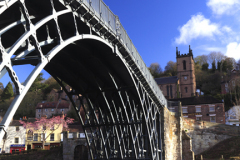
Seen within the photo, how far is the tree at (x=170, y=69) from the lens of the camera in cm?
10425

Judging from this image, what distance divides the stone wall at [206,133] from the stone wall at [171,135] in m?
6.76

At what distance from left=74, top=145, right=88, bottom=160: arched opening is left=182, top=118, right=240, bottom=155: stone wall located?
615 inches

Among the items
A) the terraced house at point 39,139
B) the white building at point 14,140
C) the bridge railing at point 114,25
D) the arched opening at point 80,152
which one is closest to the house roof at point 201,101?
the arched opening at point 80,152

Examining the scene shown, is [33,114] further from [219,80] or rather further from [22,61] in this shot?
[22,61]

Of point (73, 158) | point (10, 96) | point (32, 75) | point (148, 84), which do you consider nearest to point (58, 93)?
point (10, 96)

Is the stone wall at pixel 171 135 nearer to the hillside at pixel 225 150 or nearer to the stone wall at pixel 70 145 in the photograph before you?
the hillside at pixel 225 150

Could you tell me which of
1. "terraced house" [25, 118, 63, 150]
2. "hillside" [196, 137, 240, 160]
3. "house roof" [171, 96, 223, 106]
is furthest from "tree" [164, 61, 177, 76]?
"hillside" [196, 137, 240, 160]

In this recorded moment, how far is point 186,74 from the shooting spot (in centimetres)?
7988

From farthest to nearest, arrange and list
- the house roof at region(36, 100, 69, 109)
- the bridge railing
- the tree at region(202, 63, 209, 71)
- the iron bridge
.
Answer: the tree at region(202, 63, 209, 71), the house roof at region(36, 100, 69, 109), the bridge railing, the iron bridge

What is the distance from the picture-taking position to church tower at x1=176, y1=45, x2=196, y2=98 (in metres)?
78.4

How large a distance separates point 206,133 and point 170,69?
68.7 meters

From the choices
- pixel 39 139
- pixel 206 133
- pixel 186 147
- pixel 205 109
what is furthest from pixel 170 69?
pixel 186 147

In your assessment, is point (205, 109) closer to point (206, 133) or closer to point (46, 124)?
point (206, 133)

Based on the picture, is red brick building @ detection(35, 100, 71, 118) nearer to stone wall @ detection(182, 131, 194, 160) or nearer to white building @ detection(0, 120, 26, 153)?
white building @ detection(0, 120, 26, 153)
